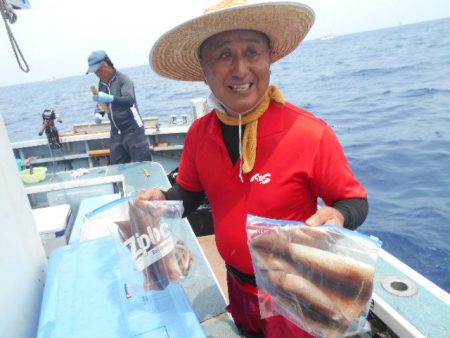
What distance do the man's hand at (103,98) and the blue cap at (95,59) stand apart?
352 mm

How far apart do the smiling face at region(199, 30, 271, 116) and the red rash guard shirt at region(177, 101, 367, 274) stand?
12 cm

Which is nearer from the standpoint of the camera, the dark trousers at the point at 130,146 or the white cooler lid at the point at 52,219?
the white cooler lid at the point at 52,219

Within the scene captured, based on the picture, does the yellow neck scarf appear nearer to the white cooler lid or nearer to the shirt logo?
the shirt logo

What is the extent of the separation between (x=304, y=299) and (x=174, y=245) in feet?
2.05

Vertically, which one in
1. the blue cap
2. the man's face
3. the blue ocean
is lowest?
the blue ocean

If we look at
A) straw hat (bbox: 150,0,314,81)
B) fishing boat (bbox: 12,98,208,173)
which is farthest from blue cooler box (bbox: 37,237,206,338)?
fishing boat (bbox: 12,98,208,173)

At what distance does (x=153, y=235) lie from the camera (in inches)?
58.0

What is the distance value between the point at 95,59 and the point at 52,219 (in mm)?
2758

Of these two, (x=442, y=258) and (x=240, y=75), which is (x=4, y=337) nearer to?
(x=240, y=75)

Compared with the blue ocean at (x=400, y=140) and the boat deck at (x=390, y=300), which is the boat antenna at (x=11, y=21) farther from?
the blue ocean at (x=400, y=140)

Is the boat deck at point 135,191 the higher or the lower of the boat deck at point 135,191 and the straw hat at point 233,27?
the lower

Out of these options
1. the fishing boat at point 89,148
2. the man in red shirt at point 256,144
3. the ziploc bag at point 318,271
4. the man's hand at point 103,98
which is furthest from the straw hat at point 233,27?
the fishing boat at point 89,148

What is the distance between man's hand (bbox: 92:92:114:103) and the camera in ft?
15.6

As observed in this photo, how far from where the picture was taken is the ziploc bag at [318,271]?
42.8 inches
